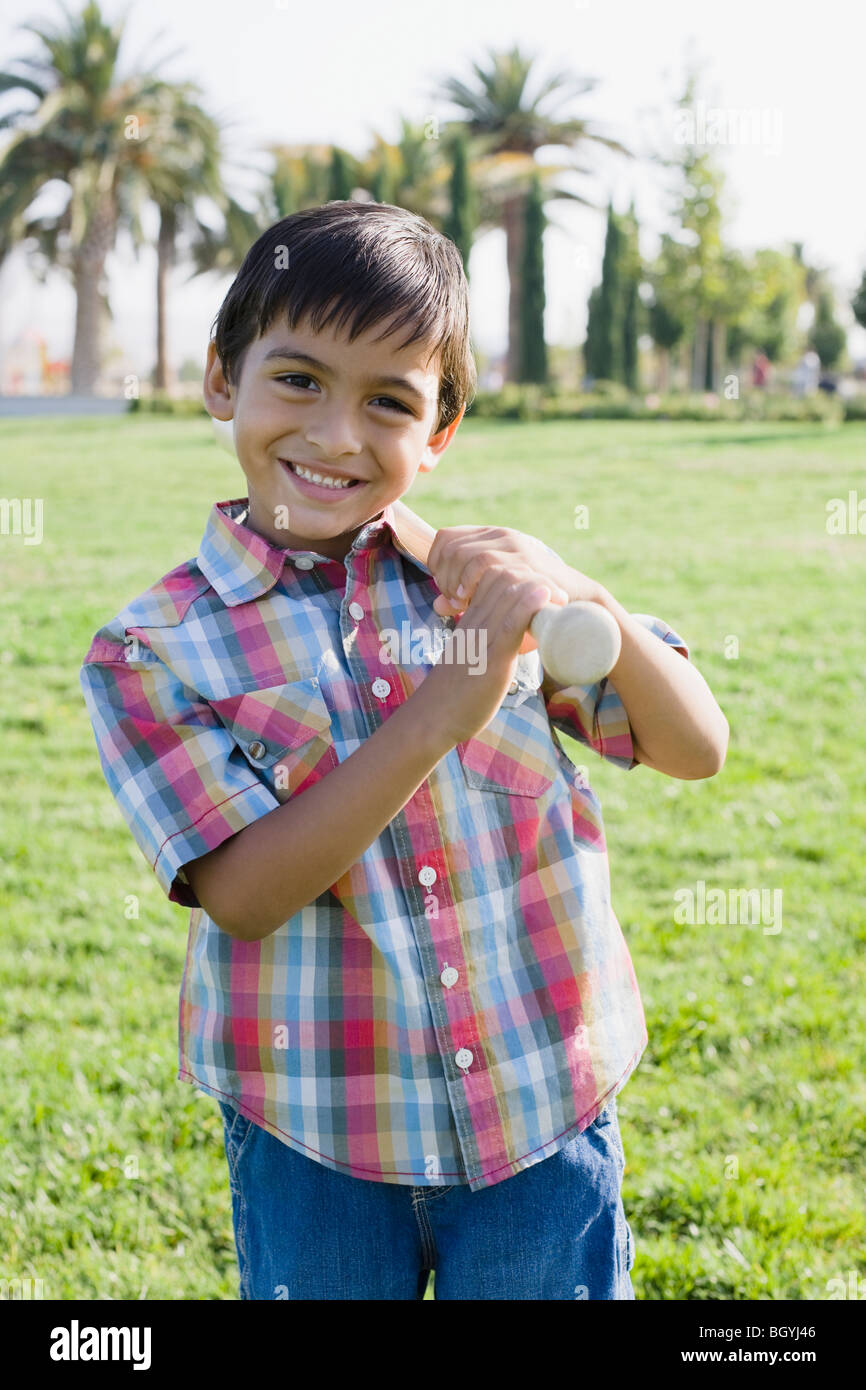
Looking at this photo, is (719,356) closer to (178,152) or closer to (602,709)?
(178,152)

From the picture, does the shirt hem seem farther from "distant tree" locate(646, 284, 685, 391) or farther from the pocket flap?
"distant tree" locate(646, 284, 685, 391)

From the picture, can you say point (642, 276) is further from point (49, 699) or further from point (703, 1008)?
point (703, 1008)

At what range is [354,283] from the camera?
1.50 metres

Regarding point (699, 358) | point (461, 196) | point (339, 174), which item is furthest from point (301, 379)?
point (699, 358)

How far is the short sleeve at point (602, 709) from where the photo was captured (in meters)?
1.62

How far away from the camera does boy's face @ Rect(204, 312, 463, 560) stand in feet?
4.92

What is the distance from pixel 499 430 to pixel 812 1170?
1633 centimetres

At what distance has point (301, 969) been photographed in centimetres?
150

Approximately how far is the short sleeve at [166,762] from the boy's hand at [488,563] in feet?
0.98

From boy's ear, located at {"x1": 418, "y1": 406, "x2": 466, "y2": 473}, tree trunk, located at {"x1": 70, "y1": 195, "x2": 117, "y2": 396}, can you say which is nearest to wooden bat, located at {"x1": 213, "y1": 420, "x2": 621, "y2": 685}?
boy's ear, located at {"x1": 418, "y1": 406, "x2": 466, "y2": 473}

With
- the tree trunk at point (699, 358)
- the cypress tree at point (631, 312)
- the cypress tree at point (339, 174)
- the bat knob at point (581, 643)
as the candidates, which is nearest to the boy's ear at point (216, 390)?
the bat knob at point (581, 643)

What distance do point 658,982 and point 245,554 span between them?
7.35 feet

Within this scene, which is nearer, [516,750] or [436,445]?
[516,750]

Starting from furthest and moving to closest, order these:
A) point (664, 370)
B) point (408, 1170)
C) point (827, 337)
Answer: point (827, 337), point (664, 370), point (408, 1170)
